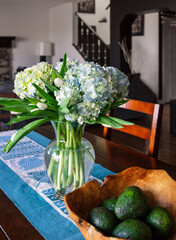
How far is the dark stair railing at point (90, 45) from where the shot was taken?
849 centimetres

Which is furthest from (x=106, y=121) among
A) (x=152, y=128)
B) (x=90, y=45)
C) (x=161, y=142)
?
(x=90, y=45)

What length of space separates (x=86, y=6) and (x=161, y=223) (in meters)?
8.64

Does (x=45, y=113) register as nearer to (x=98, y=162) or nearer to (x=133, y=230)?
(x=133, y=230)

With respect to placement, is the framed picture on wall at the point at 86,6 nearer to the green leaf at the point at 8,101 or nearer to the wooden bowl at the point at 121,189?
the green leaf at the point at 8,101

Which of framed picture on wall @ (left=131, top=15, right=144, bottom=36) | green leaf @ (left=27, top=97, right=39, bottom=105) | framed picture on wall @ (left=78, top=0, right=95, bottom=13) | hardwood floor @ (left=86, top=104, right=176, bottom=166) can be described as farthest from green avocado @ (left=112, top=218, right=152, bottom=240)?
framed picture on wall @ (left=78, top=0, right=95, bottom=13)

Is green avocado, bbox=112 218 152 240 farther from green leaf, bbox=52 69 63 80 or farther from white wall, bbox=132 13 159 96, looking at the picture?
white wall, bbox=132 13 159 96

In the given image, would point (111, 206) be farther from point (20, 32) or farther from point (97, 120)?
point (20, 32)

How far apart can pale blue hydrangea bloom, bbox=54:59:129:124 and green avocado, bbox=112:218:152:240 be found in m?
0.34

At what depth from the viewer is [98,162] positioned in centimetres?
148

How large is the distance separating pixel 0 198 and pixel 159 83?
24.9 ft

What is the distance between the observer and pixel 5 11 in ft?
30.2

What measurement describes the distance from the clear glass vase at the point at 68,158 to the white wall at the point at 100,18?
304 inches

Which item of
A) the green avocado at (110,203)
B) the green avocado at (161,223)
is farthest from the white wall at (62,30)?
the green avocado at (161,223)

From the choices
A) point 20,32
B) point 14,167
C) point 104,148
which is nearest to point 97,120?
point 14,167
